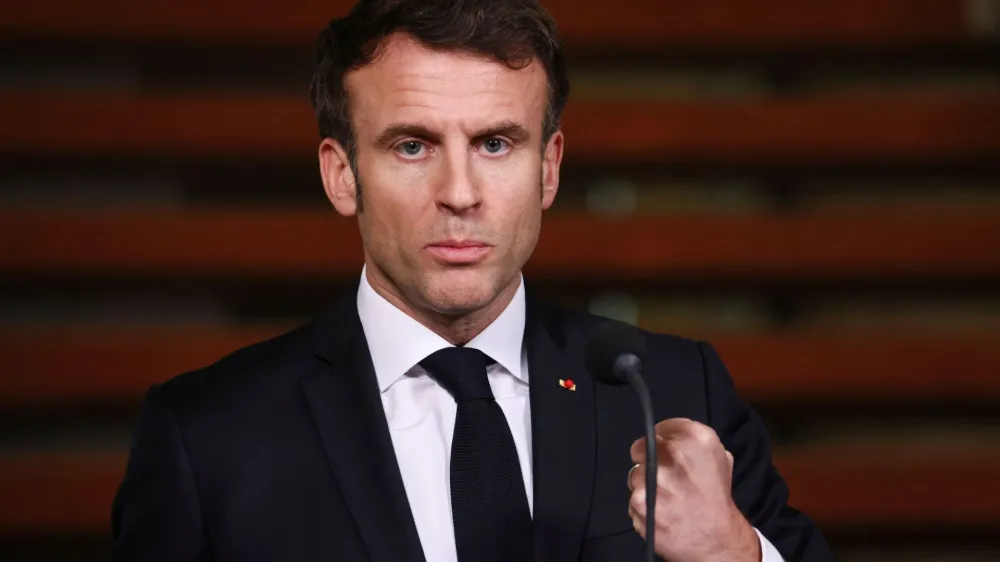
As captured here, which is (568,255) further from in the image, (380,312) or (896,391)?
(380,312)

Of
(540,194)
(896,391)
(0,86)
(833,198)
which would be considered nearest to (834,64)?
(833,198)

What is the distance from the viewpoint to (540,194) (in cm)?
156

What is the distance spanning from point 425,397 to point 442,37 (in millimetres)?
471

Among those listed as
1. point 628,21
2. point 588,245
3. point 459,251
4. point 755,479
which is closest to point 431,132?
point 459,251

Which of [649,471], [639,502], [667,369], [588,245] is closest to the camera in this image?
[649,471]

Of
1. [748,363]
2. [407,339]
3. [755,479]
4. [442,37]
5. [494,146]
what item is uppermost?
[442,37]

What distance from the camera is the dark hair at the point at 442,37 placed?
1.48 meters

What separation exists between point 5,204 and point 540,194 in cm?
181

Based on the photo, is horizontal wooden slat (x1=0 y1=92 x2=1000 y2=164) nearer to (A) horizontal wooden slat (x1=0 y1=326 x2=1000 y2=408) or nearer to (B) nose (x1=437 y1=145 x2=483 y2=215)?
(A) horizontal wooden slat (x1=0 y1=326 x2=1000 y2=408)

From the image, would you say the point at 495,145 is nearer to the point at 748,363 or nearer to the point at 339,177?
the point at 339,177

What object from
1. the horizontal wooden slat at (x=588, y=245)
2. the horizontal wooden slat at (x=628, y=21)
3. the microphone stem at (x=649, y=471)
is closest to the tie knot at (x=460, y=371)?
the microphone stem at (x=649, y=471)

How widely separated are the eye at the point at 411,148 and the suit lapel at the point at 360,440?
278 millimetres

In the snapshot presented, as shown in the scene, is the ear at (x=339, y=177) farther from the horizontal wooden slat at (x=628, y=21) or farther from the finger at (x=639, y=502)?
the horizontal wooden slat at (x=628, y=21)

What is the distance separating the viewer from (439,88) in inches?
57.6
